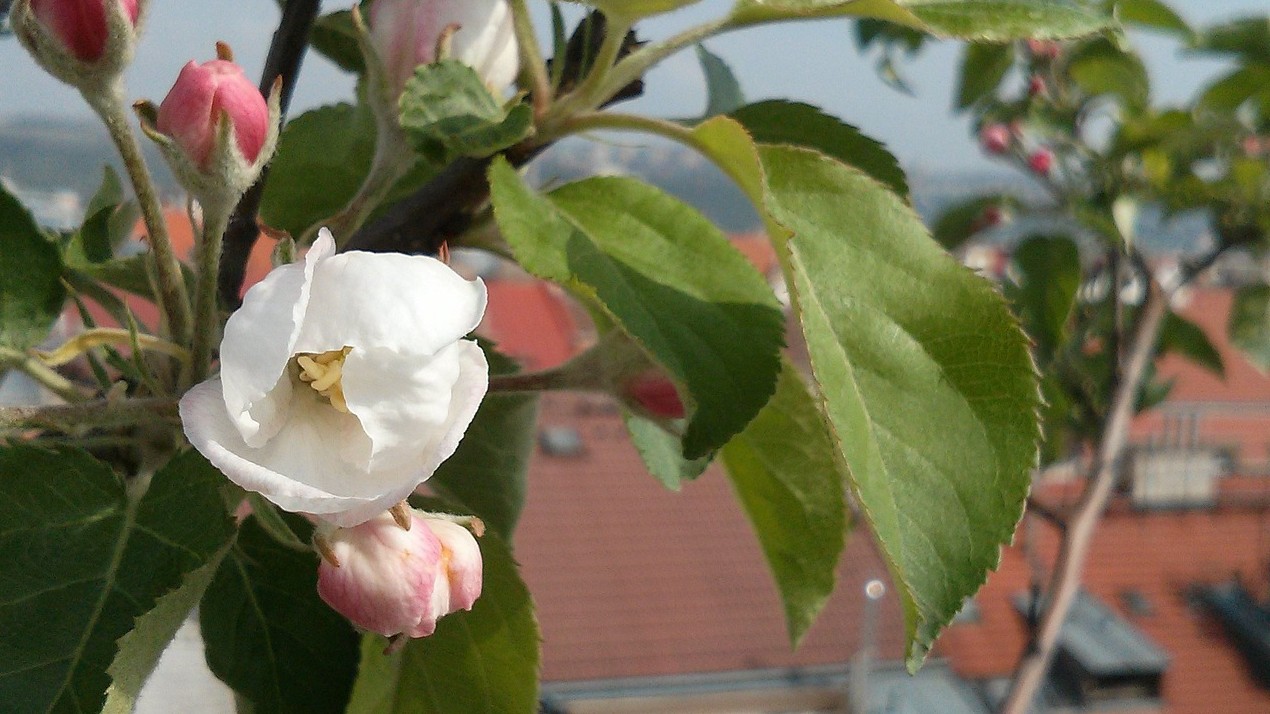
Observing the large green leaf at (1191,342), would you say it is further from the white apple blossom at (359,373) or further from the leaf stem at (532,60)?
the white apple blossom at (359,373)

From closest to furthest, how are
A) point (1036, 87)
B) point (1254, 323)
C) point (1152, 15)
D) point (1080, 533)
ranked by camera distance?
point (1152, 15), point (1080, 533), point (1036, 87), point (1254, 323)

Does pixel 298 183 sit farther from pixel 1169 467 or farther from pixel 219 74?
pixel 1169 467

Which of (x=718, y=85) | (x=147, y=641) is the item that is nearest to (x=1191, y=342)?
A: (x=718, y=85)

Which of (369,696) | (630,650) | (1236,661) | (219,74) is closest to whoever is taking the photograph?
(219,74)

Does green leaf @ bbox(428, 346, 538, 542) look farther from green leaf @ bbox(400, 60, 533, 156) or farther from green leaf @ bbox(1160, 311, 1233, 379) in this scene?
green leaf @ bbox(1160, 311, 1233, 379)

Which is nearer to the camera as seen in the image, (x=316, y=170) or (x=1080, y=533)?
(x=316, y=170)

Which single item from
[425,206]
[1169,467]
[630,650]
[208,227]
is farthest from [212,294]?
[1169,467]

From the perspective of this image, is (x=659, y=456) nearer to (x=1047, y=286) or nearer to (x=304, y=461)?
(x=304, y=461)
